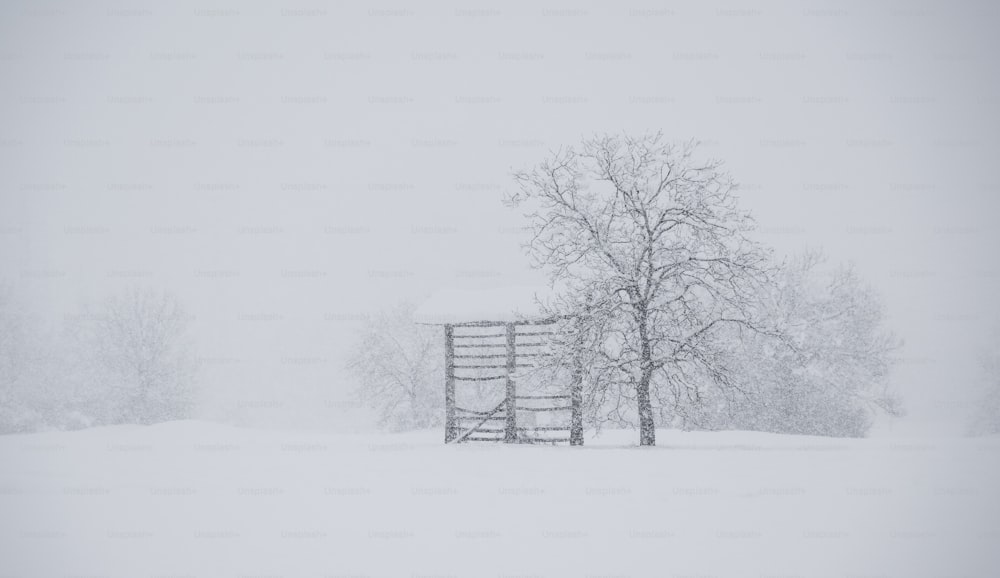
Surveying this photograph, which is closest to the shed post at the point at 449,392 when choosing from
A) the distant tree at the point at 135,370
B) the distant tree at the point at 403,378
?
the distant tree at the point at 403,378

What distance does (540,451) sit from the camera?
12031 millimetres

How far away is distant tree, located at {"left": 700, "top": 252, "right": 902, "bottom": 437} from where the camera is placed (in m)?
22.2

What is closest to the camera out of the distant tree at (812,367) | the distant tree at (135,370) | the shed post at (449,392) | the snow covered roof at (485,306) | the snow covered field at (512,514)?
the snow covered field at (512,514)

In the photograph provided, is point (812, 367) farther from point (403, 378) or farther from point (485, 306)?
point (403, 378)

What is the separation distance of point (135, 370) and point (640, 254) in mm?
33326

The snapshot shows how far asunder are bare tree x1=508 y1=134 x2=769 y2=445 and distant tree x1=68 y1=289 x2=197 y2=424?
99.3ft

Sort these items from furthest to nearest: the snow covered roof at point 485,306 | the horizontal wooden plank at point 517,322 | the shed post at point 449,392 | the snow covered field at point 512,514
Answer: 1. the shed post at point 449,392
2. the snow covered roof at point 485,306
3. the horizontal wooden plank at point 517,322
4. the snow covered field at point 512,514

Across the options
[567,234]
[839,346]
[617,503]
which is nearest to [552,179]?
[567,234]

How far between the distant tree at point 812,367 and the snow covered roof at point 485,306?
10.8m

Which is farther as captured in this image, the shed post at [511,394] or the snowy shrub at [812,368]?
the snowy shrub at [812,368]

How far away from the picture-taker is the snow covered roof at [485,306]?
14.4m

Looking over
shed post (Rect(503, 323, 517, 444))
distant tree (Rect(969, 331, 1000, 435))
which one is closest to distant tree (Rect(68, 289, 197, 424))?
shed post (Rect(503, 323, 517, 444))

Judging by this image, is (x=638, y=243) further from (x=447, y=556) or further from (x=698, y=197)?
(x=447, y=556)

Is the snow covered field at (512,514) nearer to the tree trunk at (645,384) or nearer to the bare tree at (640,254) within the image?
the tree trunk at (645,384)
